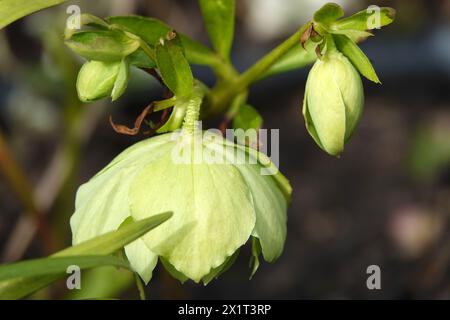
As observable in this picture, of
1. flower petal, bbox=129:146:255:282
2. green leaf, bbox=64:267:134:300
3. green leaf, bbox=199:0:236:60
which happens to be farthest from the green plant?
green leaf, bbox=64:267:134:300

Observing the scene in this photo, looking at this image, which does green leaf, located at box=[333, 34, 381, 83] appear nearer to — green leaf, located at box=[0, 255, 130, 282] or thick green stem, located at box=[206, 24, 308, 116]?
thick green stem, located at box=[206, 24, 308, 116]

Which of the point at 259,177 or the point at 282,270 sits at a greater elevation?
the point at 259,177

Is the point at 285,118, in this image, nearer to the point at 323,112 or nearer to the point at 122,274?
the point at 122,274

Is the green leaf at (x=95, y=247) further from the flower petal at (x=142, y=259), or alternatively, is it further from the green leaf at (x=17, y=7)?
the green leaf at (x=17, y=7)

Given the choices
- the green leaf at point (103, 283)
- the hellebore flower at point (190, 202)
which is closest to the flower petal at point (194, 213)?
the hellebore flower at point (190, 202)
